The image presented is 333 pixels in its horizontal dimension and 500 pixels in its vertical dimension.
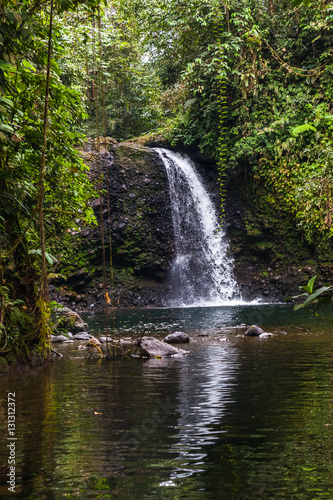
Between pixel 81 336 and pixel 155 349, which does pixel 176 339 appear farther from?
pixel 81 336

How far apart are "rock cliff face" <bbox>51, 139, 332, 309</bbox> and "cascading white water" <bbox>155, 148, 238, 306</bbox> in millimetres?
297

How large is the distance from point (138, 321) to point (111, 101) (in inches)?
688

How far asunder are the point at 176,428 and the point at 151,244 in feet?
48.2

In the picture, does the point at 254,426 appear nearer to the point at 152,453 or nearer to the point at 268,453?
the point at 268,453

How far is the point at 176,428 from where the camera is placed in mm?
3025

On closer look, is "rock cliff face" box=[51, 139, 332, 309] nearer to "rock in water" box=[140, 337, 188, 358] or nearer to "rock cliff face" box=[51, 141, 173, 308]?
"rock cliff face" box=[51, 141, 173, 308]

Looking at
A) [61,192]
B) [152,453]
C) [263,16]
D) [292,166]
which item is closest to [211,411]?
[152,453]

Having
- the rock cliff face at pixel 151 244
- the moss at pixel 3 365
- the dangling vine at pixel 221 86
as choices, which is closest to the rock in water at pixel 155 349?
the moss at pixel 3 365

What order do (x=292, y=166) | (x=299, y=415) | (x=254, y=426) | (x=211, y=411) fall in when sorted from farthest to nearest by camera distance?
(x=292, y=166), (x=211, y=411), (x=299, y=415), (x=254, y=426)

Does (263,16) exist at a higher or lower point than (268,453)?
higher

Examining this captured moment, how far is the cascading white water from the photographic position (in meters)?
16.8

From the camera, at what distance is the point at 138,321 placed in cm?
1120

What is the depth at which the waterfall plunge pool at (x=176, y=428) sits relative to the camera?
209cm

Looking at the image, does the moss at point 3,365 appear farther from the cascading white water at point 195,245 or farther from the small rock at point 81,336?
the cascading white water at point 195,245
